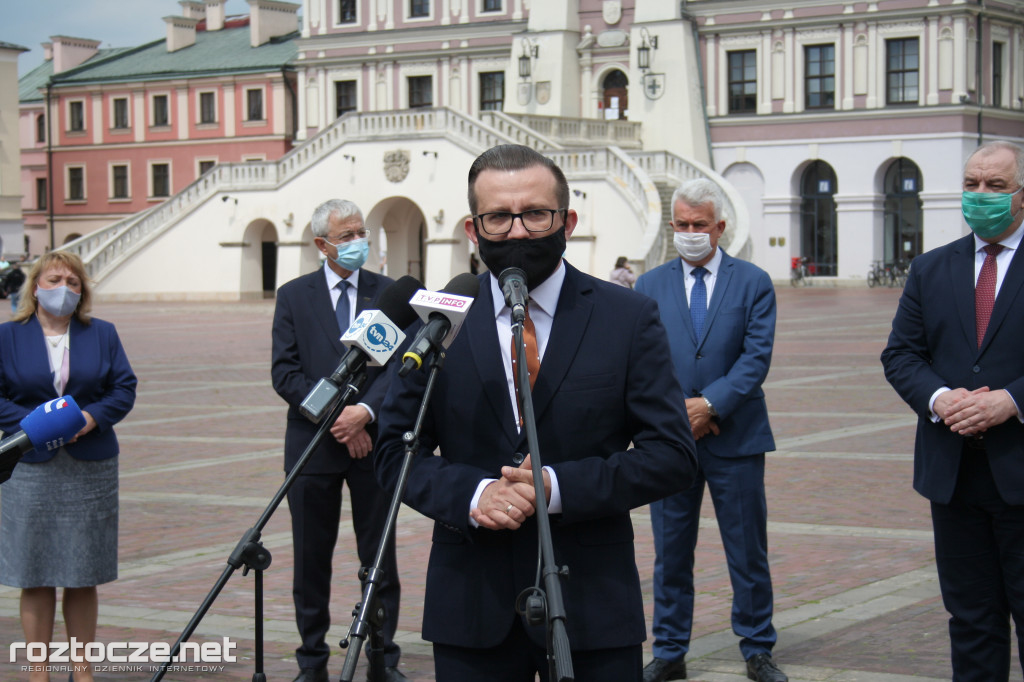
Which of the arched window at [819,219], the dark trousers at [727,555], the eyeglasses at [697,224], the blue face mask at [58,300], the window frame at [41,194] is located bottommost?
the dark trousers at [727,555]

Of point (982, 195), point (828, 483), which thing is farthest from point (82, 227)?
point (982, 195)

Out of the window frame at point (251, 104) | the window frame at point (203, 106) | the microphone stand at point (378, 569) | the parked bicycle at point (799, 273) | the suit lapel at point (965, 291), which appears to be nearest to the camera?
the microphone stand at point (378, 569)

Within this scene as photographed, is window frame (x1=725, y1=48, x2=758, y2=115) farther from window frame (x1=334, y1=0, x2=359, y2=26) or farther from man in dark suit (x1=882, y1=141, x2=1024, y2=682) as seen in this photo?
man in dark suit (x1=882, y1=141, x2=1024, y2=682)

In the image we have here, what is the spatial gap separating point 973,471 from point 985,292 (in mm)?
676

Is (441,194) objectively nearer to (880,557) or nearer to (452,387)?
(880,557)

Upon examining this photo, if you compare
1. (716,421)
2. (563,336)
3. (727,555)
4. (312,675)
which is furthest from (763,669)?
(563,336)

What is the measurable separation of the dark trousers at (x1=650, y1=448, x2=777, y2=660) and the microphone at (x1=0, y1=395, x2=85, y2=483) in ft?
8.90

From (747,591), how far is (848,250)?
45850 millimetres

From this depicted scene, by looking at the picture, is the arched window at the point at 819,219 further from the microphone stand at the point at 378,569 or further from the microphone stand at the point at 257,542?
the microphone stand at the point at 378,569

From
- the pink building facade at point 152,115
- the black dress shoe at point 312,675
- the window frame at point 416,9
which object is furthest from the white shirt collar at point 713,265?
the pink building facade at point 152,115

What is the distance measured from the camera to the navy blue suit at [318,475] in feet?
21.1

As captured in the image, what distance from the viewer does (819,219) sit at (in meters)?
52.1

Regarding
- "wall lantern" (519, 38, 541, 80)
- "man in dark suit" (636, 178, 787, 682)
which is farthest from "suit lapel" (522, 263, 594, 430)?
"wall lantern" (519, 38, 541, 80)

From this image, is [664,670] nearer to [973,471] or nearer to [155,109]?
[973,471]
